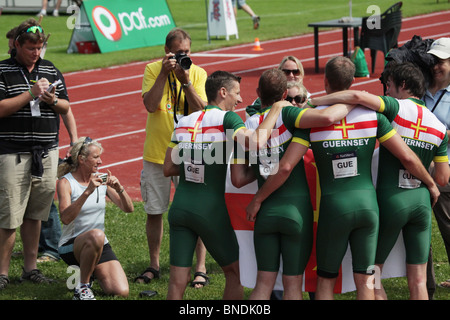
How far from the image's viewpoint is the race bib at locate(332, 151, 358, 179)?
5.08 meters

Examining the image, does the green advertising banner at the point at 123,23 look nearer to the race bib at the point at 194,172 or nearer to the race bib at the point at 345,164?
the race bib at the point at 194,172

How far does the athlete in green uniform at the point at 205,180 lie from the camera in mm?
5379

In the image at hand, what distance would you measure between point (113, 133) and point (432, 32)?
1335 centimetres

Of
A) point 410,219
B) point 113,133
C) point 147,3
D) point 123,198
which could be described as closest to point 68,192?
point 123,198

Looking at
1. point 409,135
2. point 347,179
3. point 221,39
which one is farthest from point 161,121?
point 221,39

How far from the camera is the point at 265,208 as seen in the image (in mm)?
5281

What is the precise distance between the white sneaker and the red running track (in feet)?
11.6

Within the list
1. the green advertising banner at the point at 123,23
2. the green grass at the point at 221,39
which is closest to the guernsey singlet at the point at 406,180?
the green grass at the point at 221,39

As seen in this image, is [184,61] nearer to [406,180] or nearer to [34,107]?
[34,107]

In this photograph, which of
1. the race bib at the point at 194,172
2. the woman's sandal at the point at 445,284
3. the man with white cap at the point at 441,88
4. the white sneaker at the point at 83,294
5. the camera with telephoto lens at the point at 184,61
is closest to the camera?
the race bib at the point at 194,172

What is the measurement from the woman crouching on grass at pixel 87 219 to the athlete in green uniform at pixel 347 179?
1.93 metres

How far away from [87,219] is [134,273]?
2.92ft

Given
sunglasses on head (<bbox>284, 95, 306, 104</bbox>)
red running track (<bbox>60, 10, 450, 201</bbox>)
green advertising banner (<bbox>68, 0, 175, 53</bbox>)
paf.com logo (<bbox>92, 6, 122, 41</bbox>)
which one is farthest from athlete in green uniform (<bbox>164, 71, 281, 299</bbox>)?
paf.com logo (<bbox>92, 6, 122, 41</bbox>)

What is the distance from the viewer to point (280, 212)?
520 centimetres
